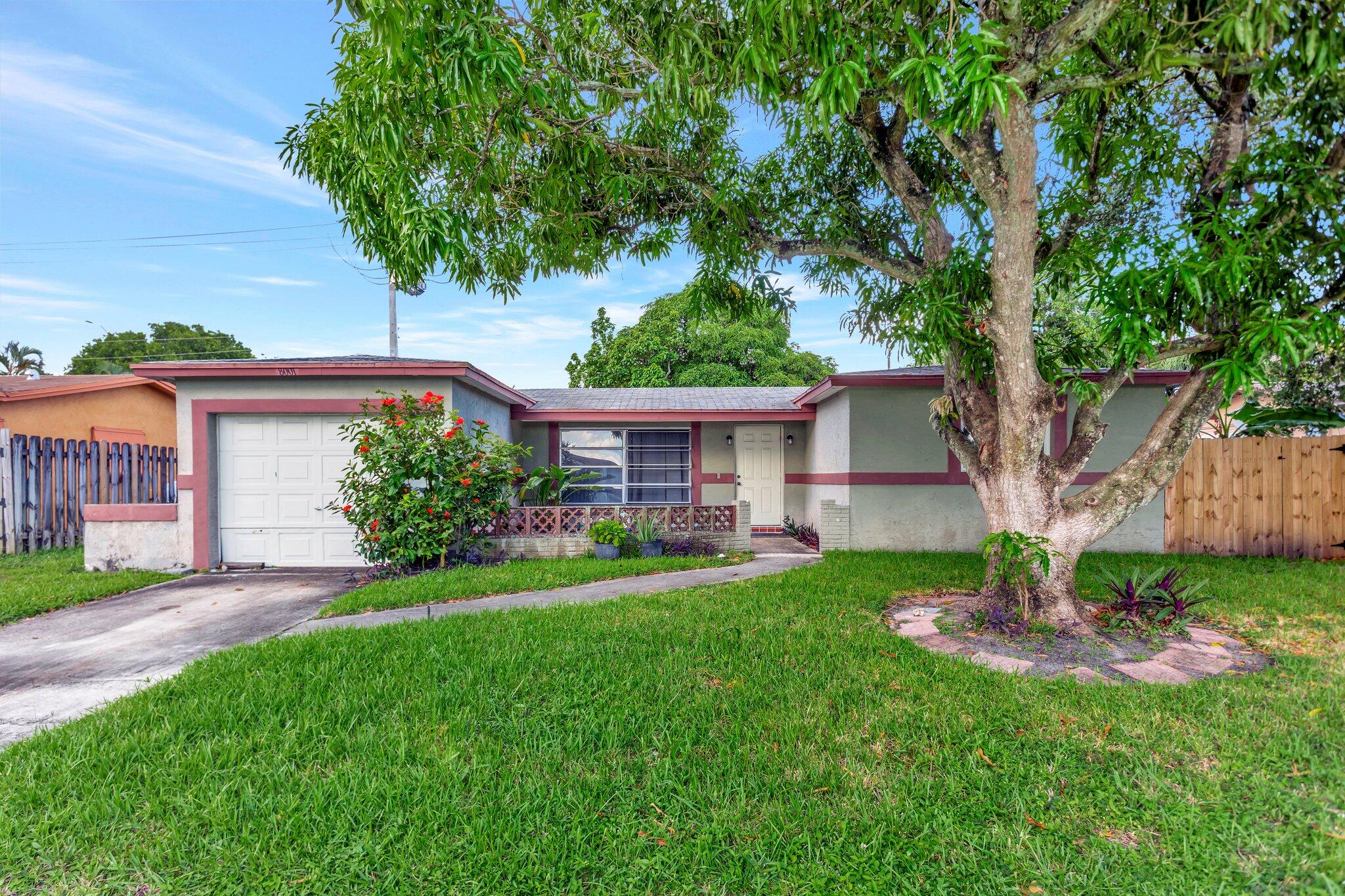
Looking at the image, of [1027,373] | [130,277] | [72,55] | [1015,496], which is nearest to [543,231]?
[1027,373]

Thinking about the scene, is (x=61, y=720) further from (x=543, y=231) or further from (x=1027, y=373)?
(x=1027, y=373)

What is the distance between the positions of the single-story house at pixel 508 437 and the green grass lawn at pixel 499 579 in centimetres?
83

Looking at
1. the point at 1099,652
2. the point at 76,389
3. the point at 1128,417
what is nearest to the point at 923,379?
the point at 1128,417

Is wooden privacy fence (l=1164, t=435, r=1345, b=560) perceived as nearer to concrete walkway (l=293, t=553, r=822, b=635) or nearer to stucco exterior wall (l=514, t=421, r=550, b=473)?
concrete walkway (l=293, t=553, r=822, b=635)

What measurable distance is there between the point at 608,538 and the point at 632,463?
359 centimetres

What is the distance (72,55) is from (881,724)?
13.6 m

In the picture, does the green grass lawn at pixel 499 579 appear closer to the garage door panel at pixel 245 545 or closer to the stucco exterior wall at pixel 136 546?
the garage door panel at pixel 245 545

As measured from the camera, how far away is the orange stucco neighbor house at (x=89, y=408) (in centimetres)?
1038

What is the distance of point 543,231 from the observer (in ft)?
20.2

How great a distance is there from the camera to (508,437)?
1066 cm

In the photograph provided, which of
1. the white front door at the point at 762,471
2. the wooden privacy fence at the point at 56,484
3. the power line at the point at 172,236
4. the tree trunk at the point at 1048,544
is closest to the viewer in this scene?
the tree trunk at the point at 1048,544

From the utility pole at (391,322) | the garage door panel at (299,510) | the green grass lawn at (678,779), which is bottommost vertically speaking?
the green grass lawn at (678,779)

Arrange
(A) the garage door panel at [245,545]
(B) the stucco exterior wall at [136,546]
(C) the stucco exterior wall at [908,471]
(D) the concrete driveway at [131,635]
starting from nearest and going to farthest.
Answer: (D) the concrete driveway at [131,635] < (B) the stucco exterior wall at [136,546] < (A) the garage door panel at [245,545] < (C) the stucco exterior wall at [908,471]

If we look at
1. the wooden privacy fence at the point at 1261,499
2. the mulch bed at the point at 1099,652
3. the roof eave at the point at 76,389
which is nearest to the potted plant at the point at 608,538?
the mulch bed at the point at 1099,652
